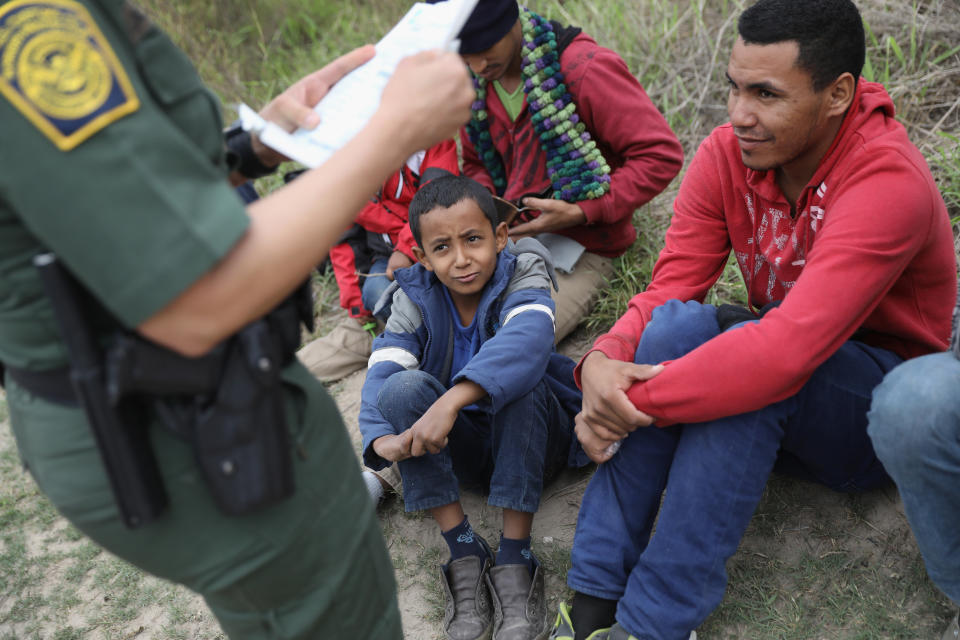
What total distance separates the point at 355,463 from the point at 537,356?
44.0 inches

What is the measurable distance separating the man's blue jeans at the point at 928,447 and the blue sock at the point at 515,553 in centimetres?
105

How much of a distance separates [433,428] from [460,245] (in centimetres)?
64

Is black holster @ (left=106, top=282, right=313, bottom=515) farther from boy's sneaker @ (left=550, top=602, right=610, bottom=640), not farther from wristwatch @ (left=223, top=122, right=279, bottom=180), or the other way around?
boy's sneaker @ (left=550, top=602, right=610, bottom=640)

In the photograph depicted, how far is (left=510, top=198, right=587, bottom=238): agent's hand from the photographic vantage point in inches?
125

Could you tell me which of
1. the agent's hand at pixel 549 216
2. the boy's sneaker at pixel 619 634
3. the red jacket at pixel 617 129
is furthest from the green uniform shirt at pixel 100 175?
the red jacket at pixel 617 129

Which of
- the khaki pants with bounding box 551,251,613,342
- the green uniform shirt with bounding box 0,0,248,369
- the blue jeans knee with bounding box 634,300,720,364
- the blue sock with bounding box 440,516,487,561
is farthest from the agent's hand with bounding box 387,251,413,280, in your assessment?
the green uniform shirt with bounding box 0,0,248,369

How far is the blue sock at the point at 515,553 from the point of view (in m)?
2.38

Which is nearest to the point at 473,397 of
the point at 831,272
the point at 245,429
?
the point at 831,272

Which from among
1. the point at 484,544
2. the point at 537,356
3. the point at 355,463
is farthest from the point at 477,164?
the point at 355,463

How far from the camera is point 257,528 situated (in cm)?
118

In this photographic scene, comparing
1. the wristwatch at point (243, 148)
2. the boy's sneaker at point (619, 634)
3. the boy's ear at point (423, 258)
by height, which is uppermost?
the wristwatch at point (243, 148)

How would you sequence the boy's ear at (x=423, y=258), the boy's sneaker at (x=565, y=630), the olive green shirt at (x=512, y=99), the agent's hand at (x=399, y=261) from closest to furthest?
the boy's sneaker at (x=565, y=630) → the boy's ear at (x=423, y=258) → the olive green shirt at (x=512, y=99) → the agent's hand at (x=399, y=261)

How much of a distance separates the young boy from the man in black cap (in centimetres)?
54

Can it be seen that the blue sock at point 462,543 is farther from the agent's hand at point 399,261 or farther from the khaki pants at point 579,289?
the agent's hand at point 399,261
